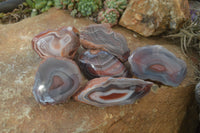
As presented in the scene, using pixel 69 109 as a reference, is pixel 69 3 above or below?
above

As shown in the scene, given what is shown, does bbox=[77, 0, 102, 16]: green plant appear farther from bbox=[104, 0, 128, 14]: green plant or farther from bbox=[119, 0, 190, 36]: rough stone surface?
bbox=[119, 0, 190, 36]: rough stone surface

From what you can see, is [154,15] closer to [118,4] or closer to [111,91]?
[118,4]

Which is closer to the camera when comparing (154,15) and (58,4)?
(154,15)

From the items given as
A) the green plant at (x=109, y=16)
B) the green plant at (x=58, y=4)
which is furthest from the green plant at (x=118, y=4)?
the green plant at (x=58, y=4)

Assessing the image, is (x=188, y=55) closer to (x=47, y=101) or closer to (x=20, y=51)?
(x=47, y=101)

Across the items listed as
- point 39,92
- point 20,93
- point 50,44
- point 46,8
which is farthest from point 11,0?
point 39,92

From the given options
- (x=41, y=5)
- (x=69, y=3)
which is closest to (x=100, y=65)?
(x=69, y=3)
